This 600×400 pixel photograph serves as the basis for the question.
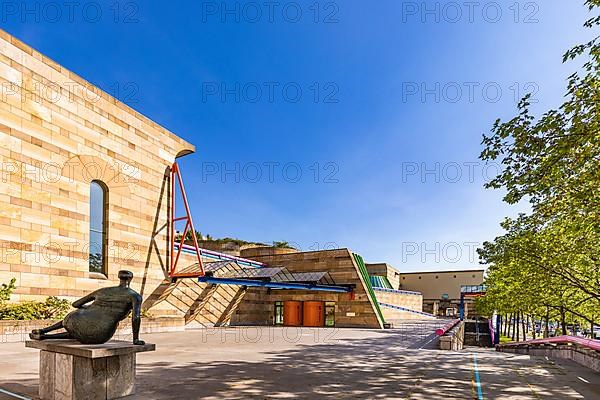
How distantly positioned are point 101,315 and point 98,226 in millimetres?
20670

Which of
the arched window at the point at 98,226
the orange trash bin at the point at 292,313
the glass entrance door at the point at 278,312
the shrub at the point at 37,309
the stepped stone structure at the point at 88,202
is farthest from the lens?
the glass entrance door at the point at 278,312

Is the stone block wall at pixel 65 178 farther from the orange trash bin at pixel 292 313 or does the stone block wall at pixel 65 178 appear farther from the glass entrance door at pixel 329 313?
the glass entrance door at pixel 329 313

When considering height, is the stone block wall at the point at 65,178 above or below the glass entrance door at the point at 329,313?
above

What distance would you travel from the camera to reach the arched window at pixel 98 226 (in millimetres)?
25938

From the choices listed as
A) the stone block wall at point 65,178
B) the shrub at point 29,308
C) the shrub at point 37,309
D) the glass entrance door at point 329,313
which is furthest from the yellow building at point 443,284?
the shrub at point 29,308

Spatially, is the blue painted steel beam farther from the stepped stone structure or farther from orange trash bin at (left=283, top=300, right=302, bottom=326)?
orange trash bin at (left=283, top=300, right=302, bottom=326)

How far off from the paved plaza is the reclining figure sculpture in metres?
1.45

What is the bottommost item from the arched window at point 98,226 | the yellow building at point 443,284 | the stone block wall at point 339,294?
the yellow building at point 443,284

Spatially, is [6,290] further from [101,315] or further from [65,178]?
[101,315]

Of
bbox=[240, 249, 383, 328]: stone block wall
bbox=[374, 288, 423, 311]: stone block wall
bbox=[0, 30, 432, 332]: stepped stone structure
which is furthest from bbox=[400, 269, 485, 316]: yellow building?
bbox=[0, 30, 432, 332]: stepped stone structure

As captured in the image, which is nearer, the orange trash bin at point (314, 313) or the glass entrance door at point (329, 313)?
the glass entrance door at point (329, 313)

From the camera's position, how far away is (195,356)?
1421cm

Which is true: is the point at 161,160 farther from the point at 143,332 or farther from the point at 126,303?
the point at 126,303

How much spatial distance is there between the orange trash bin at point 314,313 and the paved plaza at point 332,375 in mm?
21829
